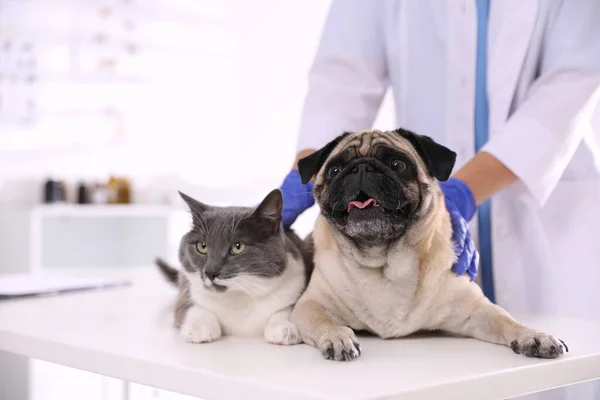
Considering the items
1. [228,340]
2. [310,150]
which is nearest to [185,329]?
[228,340]

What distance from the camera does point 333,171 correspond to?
99 centimetres

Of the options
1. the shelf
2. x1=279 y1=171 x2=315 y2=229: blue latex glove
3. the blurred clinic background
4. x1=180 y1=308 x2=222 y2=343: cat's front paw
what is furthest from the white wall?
x1=180 y1=308 x2=222 y2=343: cat's front paw

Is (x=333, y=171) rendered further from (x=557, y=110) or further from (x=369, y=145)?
(x=557, y=110)

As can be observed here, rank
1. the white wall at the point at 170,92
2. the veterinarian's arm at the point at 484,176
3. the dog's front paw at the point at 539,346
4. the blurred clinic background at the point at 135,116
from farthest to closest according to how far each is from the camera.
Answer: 1. the white wall at the point at 170,92
2. the blurred clinic background at the point at 135,116
3. the veterinarian's arm at the point at 484,176
4. the dog's front paw at the point at 539,346

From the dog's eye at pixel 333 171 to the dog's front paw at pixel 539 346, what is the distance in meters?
0.34

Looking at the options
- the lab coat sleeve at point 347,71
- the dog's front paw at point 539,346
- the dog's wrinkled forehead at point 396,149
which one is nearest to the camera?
the dog's front paw at point 539,346

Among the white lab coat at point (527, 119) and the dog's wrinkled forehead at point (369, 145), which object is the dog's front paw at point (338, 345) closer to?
the dog's wrinkled forehead at point (369, 145)

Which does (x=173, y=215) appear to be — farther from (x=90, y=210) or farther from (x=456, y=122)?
(x=456, y=122)

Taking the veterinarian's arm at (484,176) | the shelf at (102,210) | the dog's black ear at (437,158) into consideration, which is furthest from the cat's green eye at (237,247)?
the shelf at (102,210)

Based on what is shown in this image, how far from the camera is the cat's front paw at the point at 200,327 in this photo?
0.96m

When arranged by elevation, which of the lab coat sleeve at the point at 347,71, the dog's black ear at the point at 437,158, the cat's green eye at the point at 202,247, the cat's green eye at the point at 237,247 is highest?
the lab coat sleeve at the point at 347,71

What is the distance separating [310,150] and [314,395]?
2.58 ft

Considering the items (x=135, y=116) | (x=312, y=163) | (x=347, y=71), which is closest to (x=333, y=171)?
(x=312, y=163)

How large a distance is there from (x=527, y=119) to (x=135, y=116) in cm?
356
